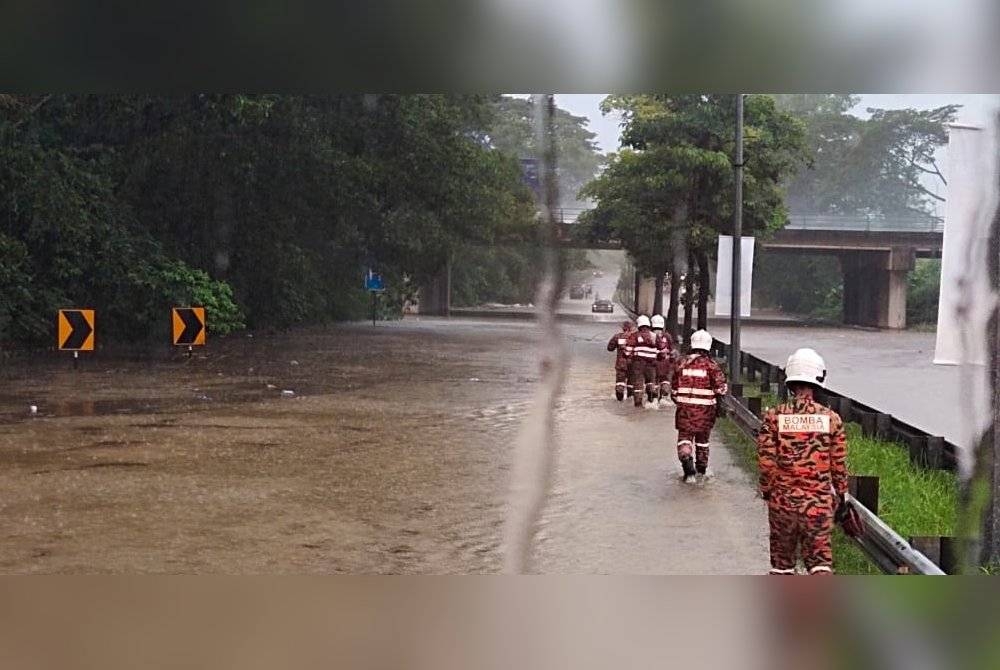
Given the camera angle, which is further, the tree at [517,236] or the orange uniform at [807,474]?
the tree at [517,236]

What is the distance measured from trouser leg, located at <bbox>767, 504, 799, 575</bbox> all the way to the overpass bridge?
7.70 meters

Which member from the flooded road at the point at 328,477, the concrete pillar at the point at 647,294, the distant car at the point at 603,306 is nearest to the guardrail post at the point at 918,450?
the flooded road at the point at 328,477

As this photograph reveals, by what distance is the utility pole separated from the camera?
1680 centimetres

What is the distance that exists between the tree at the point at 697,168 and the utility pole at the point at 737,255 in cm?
173

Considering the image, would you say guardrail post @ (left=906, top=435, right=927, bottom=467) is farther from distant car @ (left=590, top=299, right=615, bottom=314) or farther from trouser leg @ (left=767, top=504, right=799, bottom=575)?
distant car @ (left=590, top=299, right=615, bottom=314)

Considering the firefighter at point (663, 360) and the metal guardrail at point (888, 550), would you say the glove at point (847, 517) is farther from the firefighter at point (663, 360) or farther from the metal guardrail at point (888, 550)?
the firefighter at point (663, 360)

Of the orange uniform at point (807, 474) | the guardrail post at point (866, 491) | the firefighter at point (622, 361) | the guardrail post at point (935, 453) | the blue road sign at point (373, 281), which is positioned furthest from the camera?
the blue road sign at point (373, 281)

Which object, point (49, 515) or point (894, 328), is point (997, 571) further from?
point (894, 328)

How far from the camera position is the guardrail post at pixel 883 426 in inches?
474

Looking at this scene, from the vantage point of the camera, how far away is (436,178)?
23906 millimetres

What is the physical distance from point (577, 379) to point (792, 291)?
4.39 meters

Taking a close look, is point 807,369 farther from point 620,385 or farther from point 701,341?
point 620,385

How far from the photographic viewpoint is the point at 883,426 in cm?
1214
